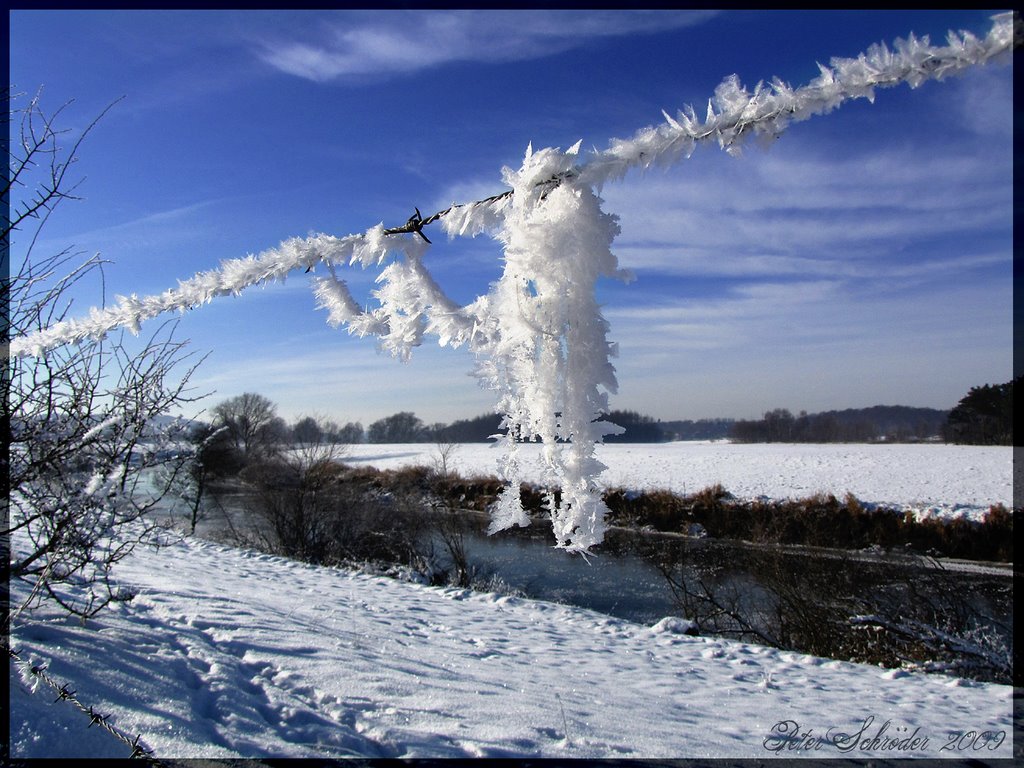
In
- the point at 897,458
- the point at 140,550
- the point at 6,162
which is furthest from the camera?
the point at 897,458

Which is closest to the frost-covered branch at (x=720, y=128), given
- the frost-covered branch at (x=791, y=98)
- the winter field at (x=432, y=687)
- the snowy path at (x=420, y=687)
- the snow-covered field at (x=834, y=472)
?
the frost-covered branch at (x=791, y=98)

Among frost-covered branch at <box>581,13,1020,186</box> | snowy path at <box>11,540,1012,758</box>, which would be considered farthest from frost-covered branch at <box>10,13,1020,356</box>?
snowy path at <box>11,540,1012,758</box>

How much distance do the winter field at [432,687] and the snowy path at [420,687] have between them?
19mm

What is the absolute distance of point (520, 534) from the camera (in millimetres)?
15711

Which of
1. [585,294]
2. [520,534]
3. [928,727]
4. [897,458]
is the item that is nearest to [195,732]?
[585,294]

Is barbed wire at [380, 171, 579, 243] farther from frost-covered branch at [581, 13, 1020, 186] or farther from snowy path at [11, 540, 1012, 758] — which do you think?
snowy path at [11, 540, 1012, 758]

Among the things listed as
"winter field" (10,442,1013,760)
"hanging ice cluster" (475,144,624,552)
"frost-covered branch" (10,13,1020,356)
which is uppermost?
"frost-covered branch" (10,13,1020,356)

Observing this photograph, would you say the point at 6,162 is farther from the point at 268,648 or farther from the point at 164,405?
the point at 268,648

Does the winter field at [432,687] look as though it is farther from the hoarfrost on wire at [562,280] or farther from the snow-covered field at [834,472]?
the snow-covered field at [834,472]

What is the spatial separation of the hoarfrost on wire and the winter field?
312 mm

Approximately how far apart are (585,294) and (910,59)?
62 cm

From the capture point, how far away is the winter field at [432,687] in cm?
358

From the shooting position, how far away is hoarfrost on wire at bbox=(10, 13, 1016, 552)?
3.16 feet

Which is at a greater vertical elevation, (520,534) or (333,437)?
(333,437)
